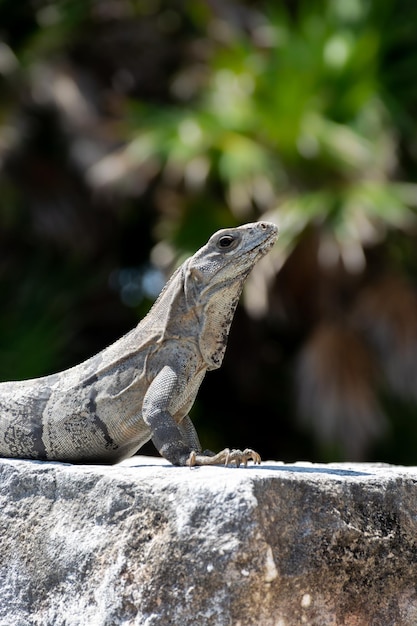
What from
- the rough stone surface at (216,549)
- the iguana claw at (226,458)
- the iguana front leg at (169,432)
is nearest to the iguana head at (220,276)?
the iguana front leg at (169,432)

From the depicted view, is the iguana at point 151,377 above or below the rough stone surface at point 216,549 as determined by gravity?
above

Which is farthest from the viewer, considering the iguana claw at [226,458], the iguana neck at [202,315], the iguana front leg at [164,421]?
the iguana neck at [202,315]

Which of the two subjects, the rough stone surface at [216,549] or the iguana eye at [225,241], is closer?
the rough stone surface at [216,549]

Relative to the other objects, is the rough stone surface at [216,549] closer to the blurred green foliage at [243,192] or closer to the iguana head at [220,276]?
the iguana head at [220,276]

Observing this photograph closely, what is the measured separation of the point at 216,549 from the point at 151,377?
3.87ft

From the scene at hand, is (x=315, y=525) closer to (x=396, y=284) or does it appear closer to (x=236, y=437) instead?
(x=396, y=284)

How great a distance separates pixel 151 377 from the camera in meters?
4.93

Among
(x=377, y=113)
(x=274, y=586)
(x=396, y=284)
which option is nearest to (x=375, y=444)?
(x=396, y=284)

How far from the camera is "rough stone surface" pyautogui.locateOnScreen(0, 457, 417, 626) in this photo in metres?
4.00

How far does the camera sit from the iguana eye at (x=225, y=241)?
15.9ft

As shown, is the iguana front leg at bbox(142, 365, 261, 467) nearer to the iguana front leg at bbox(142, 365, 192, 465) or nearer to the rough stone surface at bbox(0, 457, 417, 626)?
the iguana front leg at bbox(142, 365, 192, 465)

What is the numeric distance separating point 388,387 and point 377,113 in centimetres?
315

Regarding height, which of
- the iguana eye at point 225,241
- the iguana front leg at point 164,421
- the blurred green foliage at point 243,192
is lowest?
the blurred green foliage at point 243,192

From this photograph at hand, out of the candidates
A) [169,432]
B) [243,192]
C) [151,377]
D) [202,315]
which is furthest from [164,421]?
[243,192]
